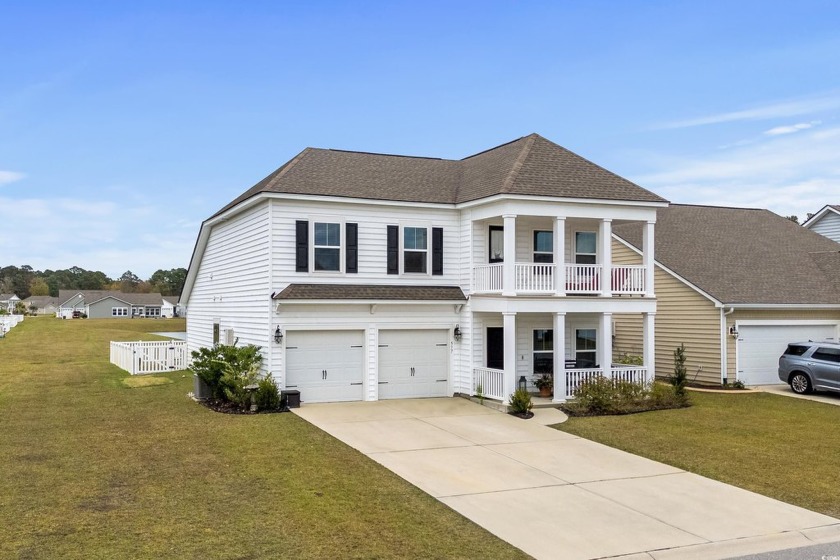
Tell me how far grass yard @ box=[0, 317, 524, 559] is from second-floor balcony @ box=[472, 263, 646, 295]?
6452mm

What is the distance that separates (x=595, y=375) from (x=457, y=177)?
7331 millimetres

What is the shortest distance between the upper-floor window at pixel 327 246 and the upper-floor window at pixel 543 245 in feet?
19.1

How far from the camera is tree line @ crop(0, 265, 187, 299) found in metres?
146

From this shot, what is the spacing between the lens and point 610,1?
741 inches

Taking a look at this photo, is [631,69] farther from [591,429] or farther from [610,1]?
[591,429]

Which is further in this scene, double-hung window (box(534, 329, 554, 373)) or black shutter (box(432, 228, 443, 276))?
double-hung window (box(534, 329, 554, 373))

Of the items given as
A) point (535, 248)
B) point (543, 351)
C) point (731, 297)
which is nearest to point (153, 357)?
point (543, 351)

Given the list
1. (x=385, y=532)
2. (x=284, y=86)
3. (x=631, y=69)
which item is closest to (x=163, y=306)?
(x=284, y=86)

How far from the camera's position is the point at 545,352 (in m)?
20.6

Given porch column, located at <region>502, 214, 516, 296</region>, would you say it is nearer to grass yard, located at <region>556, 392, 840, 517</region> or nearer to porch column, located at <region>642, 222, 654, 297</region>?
grass yard, located at <region>556, 392, 840, 517</region>

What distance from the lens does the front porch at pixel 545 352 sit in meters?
18.5

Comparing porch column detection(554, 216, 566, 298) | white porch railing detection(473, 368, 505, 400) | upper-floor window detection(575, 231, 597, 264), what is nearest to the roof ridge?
porch column detection(554, 216, 566, 298)

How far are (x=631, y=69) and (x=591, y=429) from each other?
37.4 ft

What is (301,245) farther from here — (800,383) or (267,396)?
(800,383)
